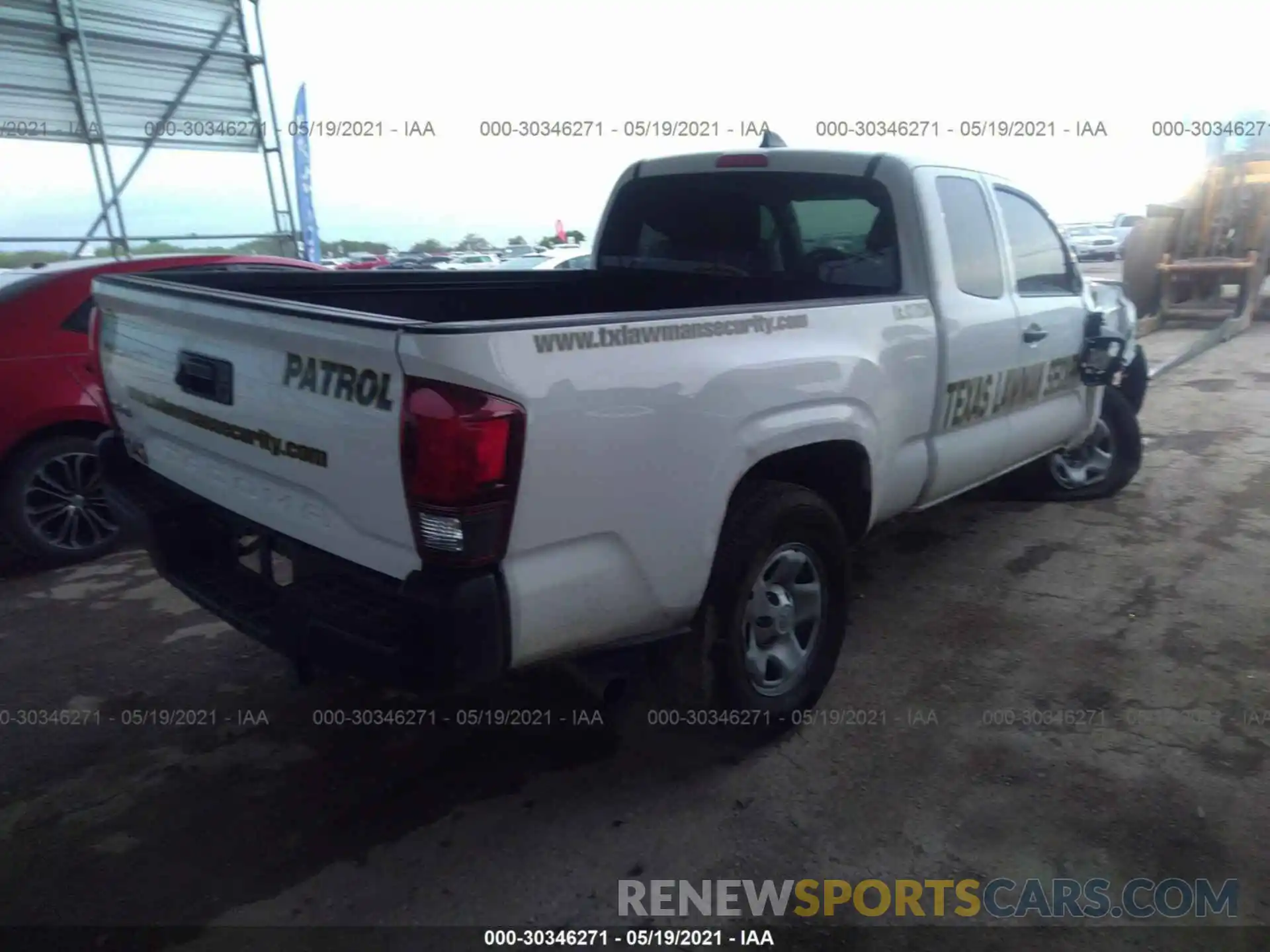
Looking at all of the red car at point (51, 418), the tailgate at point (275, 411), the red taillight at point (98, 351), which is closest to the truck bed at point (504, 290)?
the red taillight at point (98, 351)

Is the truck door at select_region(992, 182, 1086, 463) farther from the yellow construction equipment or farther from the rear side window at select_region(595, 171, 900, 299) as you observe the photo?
the yellow construction equipment

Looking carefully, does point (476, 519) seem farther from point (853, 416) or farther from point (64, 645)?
point (64, 645)

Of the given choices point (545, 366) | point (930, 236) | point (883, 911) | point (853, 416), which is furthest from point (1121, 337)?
point (545, 366)

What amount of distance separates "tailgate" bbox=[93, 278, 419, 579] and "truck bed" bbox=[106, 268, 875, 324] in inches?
23.9

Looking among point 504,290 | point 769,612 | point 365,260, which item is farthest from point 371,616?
point 365,260

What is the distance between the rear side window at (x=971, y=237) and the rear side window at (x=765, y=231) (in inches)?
12.1

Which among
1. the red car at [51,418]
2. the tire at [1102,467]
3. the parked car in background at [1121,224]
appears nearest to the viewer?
the red car at [51,418]

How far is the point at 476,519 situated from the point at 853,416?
1536 millimetres

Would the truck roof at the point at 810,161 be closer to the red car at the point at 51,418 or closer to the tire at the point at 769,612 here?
the tire at the point at 769,612

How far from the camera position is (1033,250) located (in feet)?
14.5

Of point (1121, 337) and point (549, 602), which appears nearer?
point (549, 602)

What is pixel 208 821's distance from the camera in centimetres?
272

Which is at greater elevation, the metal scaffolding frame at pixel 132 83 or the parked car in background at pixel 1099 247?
the metal scaffolding frame at pixel 132 83

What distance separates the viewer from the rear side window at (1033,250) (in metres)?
4.22
